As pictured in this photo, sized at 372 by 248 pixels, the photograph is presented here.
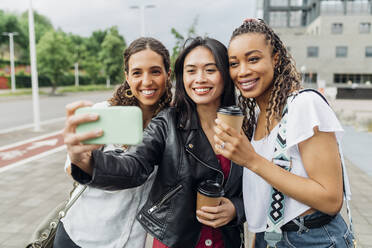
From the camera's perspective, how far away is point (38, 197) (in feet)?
16.9

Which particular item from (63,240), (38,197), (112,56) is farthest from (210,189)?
(112,56)

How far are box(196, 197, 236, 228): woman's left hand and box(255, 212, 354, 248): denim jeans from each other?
0.30 metres

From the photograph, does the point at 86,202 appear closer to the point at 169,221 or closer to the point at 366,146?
the point at 169,221

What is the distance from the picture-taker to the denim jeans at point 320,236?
4.82 ft

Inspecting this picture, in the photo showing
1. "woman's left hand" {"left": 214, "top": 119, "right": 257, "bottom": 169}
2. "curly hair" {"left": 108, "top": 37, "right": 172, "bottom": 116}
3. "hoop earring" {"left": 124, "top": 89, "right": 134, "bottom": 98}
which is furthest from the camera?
"hoop earring" {"left": 124, "top": 89, "right": 134, "bottom": 98}

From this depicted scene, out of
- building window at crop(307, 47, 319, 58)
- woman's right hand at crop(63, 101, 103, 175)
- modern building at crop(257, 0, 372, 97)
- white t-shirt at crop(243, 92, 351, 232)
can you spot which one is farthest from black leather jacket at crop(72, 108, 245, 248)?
building window at crop(307, 47, 319, 58)

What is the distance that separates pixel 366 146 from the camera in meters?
9.22

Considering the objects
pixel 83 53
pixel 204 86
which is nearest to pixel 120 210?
pixel 204 86

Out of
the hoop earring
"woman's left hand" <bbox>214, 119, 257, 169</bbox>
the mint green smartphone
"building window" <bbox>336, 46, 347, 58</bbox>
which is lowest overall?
"woman's left hand" <bbox>214, 119, 257, 169</bbox>

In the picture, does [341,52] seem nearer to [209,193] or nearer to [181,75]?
[181,75]

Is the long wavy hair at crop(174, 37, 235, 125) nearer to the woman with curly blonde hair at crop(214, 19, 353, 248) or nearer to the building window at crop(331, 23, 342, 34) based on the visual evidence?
the woman with curly blonde hair at crop(214, 19, 353, 248)

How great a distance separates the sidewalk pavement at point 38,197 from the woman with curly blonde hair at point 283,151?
2.83 metres

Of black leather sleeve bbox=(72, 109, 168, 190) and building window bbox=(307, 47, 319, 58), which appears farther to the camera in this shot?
building window bbox=(307, 47, 319, 58)

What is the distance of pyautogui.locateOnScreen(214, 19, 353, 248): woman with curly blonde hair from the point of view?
1.35 meters
